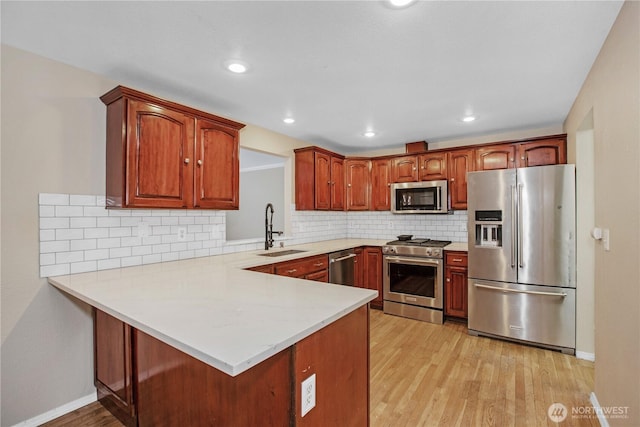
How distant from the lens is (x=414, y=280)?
12.5ft

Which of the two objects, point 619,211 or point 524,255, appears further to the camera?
point 524,255

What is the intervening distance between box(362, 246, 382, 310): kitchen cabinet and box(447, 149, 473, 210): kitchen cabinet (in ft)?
3.86

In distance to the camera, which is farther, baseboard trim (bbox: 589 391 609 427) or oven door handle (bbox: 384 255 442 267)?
oven door handle (bbox: 384 255 442 267)

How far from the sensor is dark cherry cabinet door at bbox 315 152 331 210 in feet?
13.5

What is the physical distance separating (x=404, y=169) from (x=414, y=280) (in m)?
1.56

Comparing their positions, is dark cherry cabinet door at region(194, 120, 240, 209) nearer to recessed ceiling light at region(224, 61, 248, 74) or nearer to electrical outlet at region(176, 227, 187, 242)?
electrical outlet at region(176, 227, 187, 242)

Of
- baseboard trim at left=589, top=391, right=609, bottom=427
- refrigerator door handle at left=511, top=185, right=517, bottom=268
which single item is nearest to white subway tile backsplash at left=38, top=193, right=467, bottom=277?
refrigerator door handle at left=511, top=185, right=517, bottom=268

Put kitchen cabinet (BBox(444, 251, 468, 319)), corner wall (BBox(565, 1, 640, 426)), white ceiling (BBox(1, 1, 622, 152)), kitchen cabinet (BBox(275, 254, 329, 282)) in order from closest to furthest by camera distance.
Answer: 1. corner wall (BBox(565, 1, 640, 426))
2. white ceiling (BBox(1, 1, 622, 152))
3. kitchen cabinet (BBox(275, 254, 329, 282))
4. kitchen cabinet (BBox(444, 251, 468, 319))

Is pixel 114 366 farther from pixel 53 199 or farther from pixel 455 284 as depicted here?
pixel 455 284

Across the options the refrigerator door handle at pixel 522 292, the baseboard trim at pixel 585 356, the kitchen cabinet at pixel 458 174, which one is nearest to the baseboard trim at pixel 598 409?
the baseboard trim at pixel 585 356

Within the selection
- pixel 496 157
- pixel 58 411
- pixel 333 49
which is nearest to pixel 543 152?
pixel 496 157

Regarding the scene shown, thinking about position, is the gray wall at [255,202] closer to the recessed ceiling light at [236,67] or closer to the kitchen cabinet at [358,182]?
the kitchen cabinet at [358,182]

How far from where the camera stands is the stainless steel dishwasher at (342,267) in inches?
144

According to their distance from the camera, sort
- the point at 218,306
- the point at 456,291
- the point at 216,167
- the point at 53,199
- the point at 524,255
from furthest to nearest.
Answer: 1. the point at 456,291
2. the point at 524,255
3. the point at 216,167
4. the point at 53,199
5. the point at 218,306
